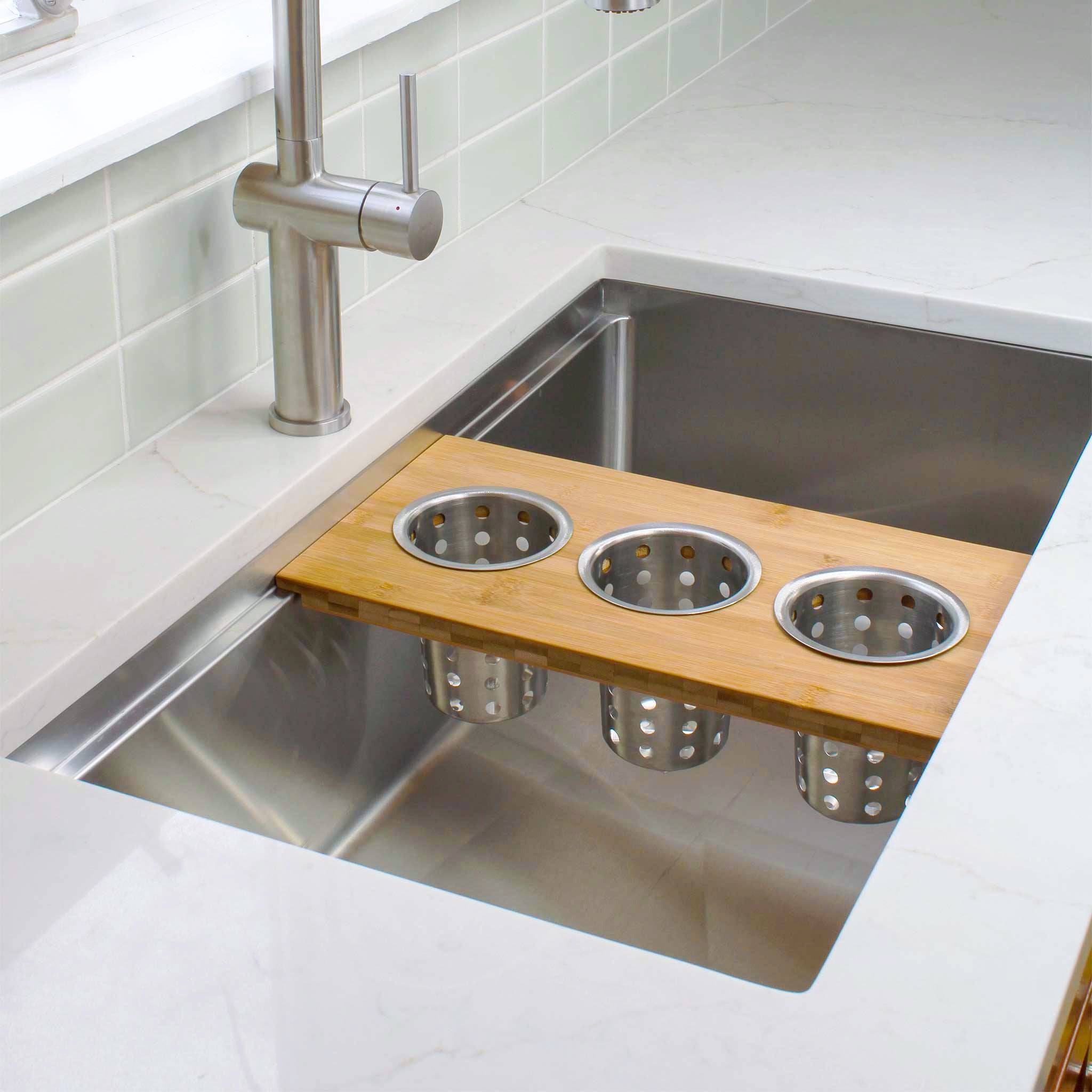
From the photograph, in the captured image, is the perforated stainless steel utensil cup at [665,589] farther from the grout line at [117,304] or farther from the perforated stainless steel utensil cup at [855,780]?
the grout line at [117,304]

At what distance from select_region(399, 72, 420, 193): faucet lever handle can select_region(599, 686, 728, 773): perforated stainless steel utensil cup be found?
39cm

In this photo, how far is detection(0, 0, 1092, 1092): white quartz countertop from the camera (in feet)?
2.12

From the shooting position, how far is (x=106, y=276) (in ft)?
3.50

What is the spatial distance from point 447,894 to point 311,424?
1.67 ft

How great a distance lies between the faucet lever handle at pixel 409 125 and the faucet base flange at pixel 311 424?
0.20 m

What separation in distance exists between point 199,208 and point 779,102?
105 centimetres

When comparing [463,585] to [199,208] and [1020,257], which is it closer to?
[199,208]

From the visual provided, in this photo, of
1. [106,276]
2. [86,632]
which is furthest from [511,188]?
[86,632]

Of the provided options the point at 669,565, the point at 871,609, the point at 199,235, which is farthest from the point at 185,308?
the point at 871,609

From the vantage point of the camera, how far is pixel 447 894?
736 millimetres

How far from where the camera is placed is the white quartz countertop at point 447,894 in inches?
25.5

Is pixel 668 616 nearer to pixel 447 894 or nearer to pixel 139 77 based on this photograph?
pixel 447 894

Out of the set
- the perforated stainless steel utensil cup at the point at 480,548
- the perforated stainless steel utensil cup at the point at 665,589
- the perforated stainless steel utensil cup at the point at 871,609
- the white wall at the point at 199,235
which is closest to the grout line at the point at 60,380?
the white wall at the point at 199,235

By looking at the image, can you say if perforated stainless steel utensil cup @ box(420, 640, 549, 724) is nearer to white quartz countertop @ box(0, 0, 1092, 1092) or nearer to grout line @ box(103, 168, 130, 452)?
white quartz countertop @ box(0, 0, 1092, 1092)
